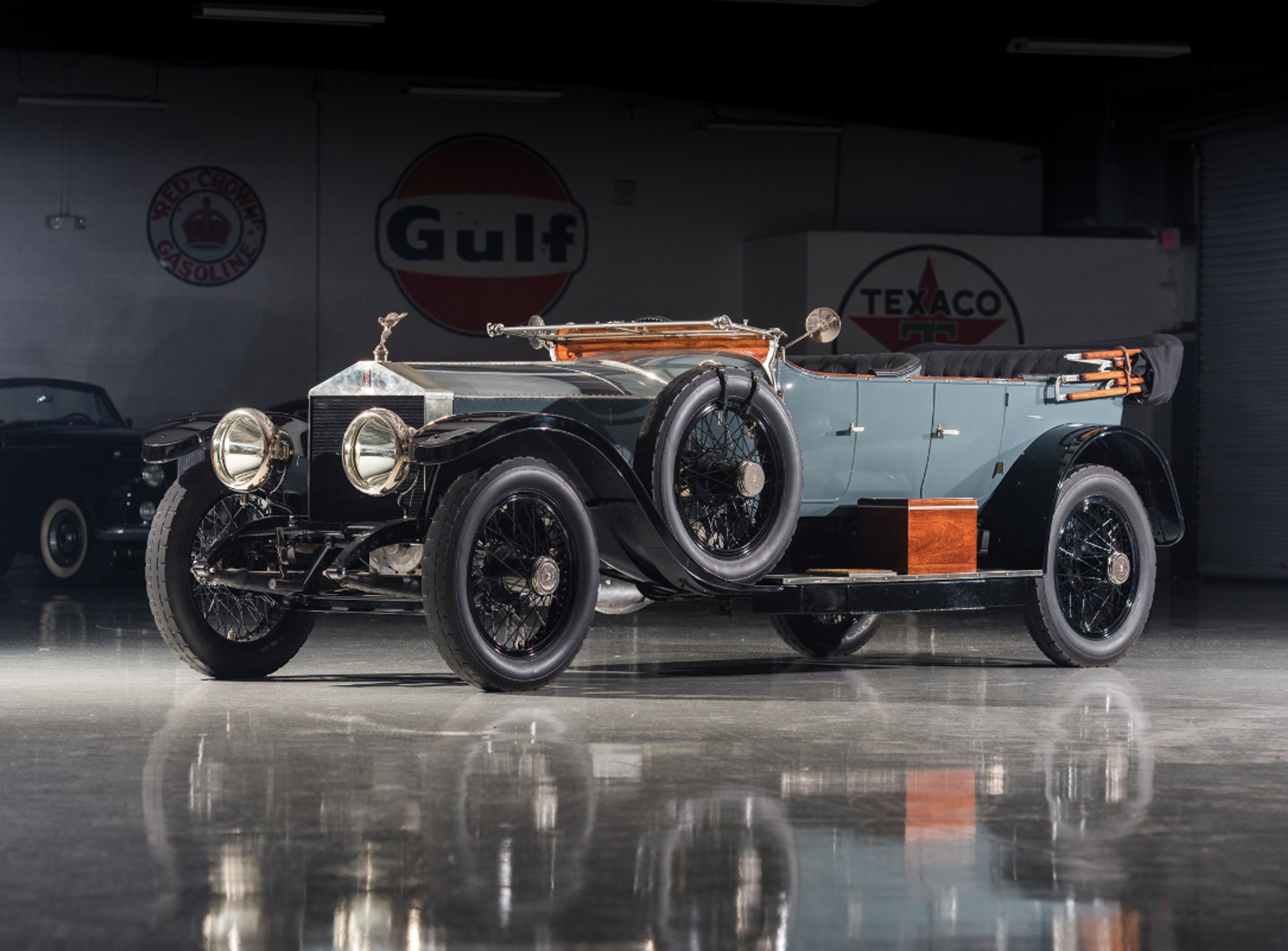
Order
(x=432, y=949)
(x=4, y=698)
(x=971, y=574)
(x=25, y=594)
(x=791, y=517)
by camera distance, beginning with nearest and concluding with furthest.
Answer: (x=432, y=949)
(x=4, y=698)
(x=791, y=517)
(x=971, y=574)
(x=25, y=594)

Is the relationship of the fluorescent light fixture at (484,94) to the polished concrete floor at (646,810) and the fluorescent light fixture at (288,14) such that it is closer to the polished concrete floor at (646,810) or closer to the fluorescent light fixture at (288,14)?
the fluorescent light fixture at (288,14)

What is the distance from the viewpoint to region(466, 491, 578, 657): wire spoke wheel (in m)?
6.02

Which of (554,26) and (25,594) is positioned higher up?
(554,26)

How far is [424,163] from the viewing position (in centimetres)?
1698

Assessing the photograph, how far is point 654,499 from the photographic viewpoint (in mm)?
6328

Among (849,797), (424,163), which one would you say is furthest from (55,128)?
(849,797)

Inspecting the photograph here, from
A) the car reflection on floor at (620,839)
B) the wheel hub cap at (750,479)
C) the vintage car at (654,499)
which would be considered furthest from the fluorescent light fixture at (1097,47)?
the car reflection on floor at (620,839)

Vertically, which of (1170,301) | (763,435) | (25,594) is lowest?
(25,594)

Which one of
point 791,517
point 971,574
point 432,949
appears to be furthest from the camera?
point 971,574

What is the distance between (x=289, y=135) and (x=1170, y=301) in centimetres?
848

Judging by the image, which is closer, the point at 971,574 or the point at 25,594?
the point at 971,574

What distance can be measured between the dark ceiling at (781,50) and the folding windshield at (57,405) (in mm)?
3095

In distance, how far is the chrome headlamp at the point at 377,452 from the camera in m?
6.10

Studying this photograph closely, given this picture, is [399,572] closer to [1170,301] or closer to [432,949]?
[432,949]
